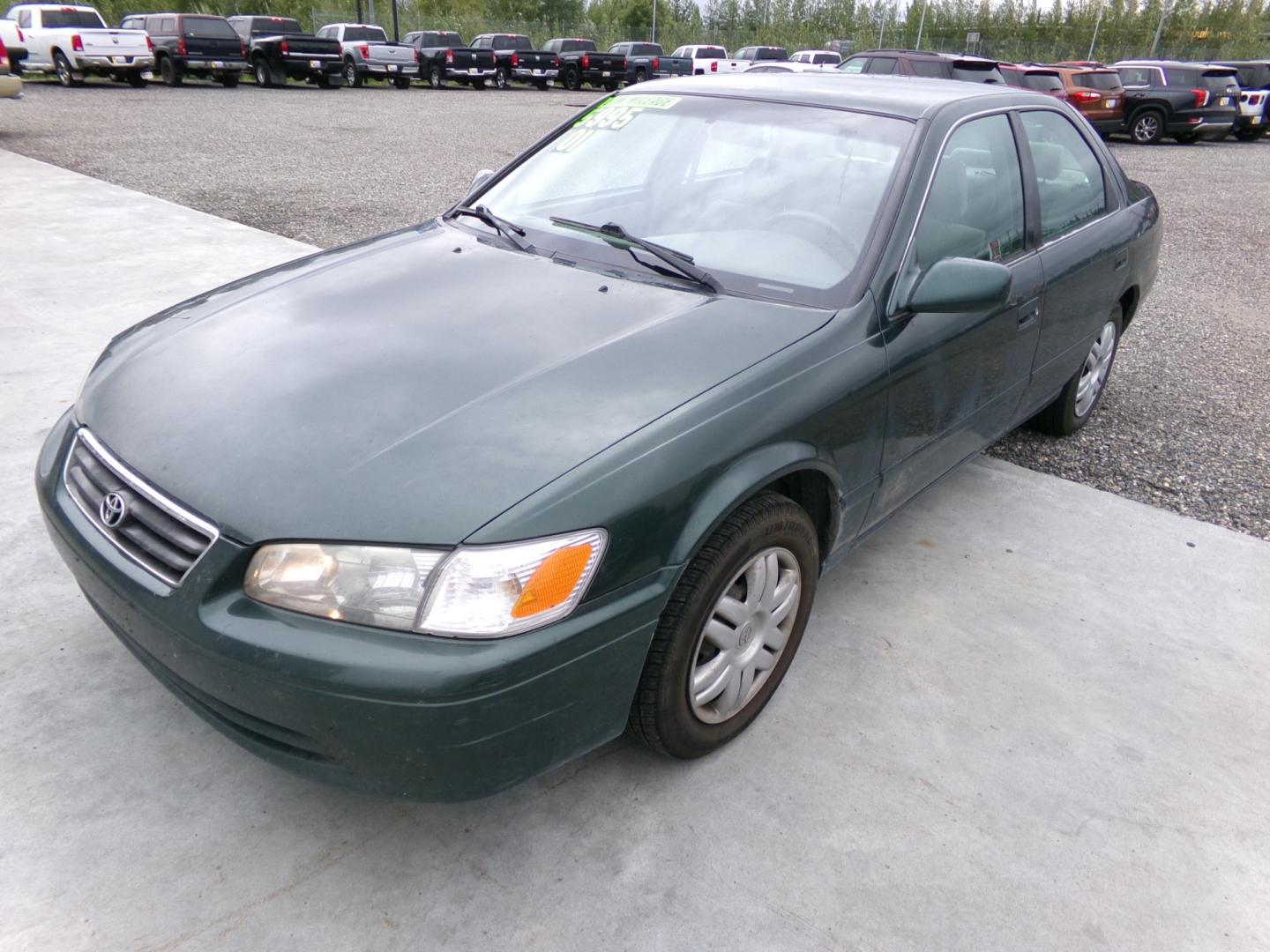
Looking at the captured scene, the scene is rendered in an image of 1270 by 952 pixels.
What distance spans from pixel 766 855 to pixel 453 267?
1877 millimetres

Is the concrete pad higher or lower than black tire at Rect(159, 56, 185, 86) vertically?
lower

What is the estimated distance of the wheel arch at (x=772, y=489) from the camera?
2.00 m

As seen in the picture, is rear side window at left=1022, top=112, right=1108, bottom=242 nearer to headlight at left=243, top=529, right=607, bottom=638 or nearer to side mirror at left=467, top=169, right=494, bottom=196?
side mirror at left=467, top=169, right=494, bottom=196

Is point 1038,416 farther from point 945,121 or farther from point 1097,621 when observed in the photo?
point 945,121

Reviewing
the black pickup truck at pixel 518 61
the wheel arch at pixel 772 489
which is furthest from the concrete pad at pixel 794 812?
the black pickup truck at pixel 518 61

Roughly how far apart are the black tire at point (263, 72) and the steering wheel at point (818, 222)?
82.1ft

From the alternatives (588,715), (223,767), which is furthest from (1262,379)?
(223,767)

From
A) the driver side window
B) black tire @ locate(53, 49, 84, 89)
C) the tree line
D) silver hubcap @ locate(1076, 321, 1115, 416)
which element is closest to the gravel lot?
silver hubcap @ locate(1076, 321, 1115, 416)

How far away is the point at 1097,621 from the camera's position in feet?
9.95

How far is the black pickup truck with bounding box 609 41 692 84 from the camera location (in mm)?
27891

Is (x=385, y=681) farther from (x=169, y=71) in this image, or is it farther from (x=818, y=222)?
(x=169, y=71)

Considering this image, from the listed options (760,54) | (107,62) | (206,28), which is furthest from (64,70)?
(760,54)

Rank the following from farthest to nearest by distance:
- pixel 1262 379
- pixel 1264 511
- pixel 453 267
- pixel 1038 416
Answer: pixel 1262 379
pixel 1038 416
pixel 1264 511
pixel 453 267

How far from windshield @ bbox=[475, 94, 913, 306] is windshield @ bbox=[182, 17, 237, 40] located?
75.4 feet
